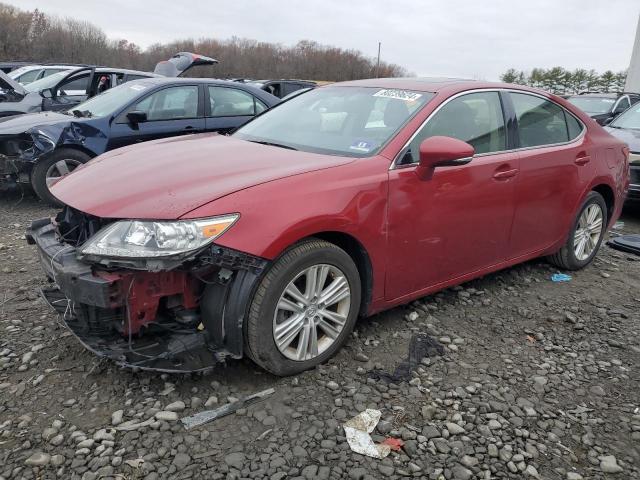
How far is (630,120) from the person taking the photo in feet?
25.5

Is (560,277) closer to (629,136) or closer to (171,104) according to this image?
(629,136)

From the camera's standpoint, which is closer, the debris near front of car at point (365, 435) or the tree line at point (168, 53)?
the debris near front of car at point (365, 435)

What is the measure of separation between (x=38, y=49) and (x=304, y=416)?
175 ft

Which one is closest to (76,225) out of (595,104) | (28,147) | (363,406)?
(363,406)

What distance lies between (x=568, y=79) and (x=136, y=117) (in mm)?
43388

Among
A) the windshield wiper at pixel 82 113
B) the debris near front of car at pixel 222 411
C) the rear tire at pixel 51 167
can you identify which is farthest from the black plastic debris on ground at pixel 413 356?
the windshield wiper at pixel 82 113

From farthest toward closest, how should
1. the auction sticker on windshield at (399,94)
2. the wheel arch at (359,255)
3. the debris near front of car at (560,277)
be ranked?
1. the debris near front of car at (560,277)
2. the auction sticker on windshield at (399,94)
3. the wheel arch at (359,255)

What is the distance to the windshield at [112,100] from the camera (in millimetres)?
6449

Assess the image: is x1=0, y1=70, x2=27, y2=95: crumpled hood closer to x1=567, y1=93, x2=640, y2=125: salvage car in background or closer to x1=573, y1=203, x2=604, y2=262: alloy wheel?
x1=573, y1=203, x2=604, y2=262: alloy wheel

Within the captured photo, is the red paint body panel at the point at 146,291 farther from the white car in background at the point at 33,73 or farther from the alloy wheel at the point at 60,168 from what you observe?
the white car in background at the point at 33,73

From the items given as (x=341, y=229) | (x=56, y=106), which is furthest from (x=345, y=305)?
(x=56, y=106)

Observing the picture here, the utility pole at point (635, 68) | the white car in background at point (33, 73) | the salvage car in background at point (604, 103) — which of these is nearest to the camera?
the salvage car in background at point (604, 103)

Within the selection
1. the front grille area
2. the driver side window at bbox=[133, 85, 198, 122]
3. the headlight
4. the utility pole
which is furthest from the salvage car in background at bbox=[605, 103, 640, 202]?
the utility pole

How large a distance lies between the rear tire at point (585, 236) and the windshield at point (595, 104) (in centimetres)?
902
